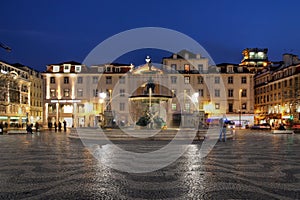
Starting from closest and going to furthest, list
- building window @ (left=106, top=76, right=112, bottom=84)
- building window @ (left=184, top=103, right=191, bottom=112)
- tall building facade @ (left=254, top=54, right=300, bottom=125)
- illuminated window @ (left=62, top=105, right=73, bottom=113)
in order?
tall building facade @ (left=254, top=54, right=300, bottom=125) → building window @ (left=184, top=103, right=191, bottom=112) → building window @ (left=106, top=76, right=112, bottom=84) → illuminated window @ (left=62, top=105, right=73, bottom=113)

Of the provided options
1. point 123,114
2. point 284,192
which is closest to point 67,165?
point 284,192

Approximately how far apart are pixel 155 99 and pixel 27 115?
56.7 meters

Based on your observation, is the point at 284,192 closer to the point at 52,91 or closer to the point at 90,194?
the point at 90,194

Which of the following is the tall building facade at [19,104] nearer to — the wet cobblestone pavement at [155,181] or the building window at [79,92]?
the building window at [79,92]

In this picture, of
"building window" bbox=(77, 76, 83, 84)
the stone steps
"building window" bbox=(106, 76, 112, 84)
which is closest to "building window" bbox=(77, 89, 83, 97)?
"building window" bbox=(77, 76, 83, 84)

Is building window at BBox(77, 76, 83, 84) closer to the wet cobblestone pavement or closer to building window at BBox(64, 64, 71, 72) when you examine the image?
building window at BBox(64, 64, 71, 72)

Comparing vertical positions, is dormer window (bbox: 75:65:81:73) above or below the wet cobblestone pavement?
above

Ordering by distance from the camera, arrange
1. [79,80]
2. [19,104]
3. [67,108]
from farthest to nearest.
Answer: [79,80] → [67,108] → [19,104]

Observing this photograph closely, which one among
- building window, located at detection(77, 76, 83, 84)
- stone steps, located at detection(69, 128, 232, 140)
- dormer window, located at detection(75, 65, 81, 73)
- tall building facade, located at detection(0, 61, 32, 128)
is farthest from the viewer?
dormer window, located at detection(75, 65, 81, 73)

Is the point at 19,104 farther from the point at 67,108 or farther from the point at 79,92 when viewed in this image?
the point at 79,92

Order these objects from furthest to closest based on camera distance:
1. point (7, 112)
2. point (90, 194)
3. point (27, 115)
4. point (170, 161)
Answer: point (27, 115)
point (7, 112)
point (170, 161)
point (90, 194)

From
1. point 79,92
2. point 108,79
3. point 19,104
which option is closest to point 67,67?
point 79,92

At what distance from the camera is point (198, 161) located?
1317 cm

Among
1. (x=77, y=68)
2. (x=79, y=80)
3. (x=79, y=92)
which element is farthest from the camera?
(x=77, y=68)
